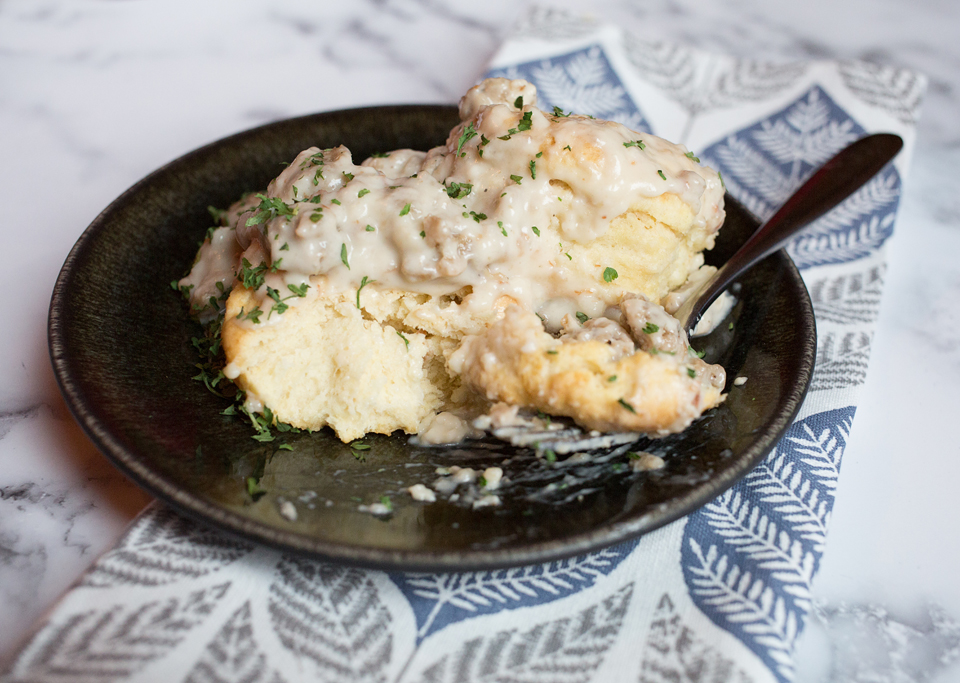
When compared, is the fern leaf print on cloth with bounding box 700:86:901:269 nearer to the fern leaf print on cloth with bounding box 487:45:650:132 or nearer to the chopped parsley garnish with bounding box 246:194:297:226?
the fern leaf print on cloth with bounding box 487:45:650:132

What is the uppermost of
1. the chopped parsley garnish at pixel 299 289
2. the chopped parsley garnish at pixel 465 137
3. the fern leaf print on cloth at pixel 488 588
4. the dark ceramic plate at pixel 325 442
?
the chopped parsley garnish at pixel 465 137

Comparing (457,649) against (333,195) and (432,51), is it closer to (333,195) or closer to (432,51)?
(333,195)

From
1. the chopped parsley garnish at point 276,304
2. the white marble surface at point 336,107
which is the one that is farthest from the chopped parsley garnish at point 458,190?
the white marble surface at point 336,107

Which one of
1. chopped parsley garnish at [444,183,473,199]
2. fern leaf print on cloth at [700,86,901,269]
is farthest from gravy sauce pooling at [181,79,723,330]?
fern leaf print on cloth at [700,86,901,269]

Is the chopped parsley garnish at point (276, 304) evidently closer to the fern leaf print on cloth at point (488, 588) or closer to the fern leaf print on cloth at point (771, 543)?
the fern leaf print on cloth at point (488, 588)

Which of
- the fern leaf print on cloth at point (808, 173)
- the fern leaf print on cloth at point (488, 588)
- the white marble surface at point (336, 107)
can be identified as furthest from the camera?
the fern leaf print on cloth at point (808, 173)

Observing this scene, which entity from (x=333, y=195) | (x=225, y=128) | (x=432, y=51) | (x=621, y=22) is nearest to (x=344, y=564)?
(x=333, y=195)

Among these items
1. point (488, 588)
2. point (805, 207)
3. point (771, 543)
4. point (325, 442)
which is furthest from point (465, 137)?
point (771, 543)

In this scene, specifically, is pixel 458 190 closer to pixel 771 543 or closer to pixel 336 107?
pixel 771 543
